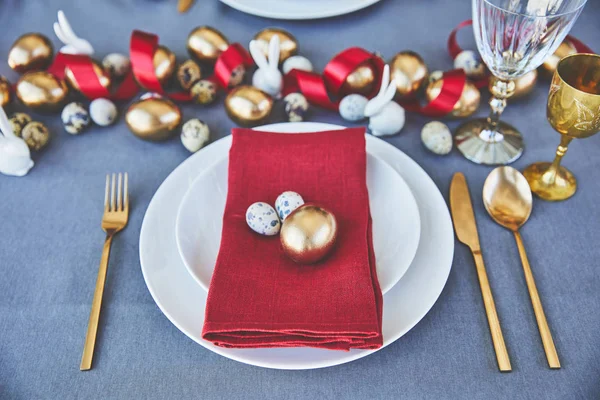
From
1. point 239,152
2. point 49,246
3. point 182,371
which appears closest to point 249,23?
point 239,152

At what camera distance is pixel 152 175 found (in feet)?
2.03

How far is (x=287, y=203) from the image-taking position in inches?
19.5

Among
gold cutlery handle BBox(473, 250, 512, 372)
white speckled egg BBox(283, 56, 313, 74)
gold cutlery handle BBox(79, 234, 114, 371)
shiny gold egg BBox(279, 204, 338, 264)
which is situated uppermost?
shiny gold egg BBox(279, 204, 338, 264)

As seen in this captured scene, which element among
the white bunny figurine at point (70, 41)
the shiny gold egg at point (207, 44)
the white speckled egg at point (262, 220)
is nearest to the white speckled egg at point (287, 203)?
the white speckled egg at point (262, 220)

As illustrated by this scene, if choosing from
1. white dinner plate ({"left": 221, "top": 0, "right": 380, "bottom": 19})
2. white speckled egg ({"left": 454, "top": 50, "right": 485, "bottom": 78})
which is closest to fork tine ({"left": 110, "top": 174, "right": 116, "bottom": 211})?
white dinner plate ({"left": 221, "top": 0, "right": 380, "bottom": 19})

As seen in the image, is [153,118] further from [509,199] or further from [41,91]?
[509,199]

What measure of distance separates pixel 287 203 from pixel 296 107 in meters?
0.20

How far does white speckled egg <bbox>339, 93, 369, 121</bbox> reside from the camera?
64 cm

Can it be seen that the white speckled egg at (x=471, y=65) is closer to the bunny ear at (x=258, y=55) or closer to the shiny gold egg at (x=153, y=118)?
the bunny ear at (x=258, y=55)

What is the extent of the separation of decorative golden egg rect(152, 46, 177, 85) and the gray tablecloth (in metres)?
0.06

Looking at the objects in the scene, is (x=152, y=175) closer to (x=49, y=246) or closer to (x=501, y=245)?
(x=49, y=246)

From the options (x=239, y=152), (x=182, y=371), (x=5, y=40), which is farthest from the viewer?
(x=5, y=40)

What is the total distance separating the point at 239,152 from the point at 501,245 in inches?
11.8

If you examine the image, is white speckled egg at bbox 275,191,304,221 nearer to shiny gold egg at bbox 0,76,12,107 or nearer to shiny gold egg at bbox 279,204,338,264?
shiny gold egg at bbox 279,204,338,264
